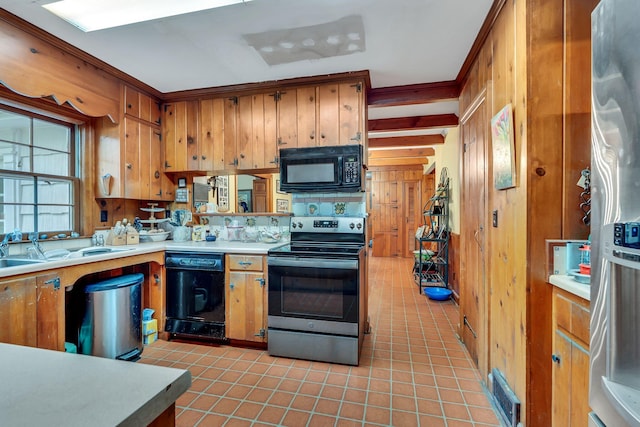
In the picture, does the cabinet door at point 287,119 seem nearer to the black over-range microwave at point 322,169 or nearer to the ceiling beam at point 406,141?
the black over-range microwave at point 322,169

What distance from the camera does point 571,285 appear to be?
1.14 metres

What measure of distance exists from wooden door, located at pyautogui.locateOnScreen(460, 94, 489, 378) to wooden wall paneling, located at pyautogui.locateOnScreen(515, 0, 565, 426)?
58 cm

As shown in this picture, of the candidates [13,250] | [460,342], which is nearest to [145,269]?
[13,250]

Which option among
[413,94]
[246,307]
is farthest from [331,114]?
[246,307]

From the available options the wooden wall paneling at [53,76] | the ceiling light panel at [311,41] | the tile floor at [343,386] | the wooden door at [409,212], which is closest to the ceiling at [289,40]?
the ceiling light panel at [311,41]

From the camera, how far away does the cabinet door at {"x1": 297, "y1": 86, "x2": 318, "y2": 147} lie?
2.71 m

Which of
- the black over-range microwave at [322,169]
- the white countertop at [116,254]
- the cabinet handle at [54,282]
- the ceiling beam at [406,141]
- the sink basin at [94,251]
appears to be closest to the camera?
the white countertop at [116,254]

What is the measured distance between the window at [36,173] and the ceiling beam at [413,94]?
2.85m

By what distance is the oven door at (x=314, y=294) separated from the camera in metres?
2.18

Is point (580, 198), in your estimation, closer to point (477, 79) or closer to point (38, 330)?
point (477, 79)

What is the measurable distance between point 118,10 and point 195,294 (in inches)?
82.1

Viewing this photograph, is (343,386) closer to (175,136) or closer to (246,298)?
(246,298)

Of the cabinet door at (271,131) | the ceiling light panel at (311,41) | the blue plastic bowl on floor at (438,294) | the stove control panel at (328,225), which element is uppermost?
the ceiling light panel at (311,41)

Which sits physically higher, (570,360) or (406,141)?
(406,141)
